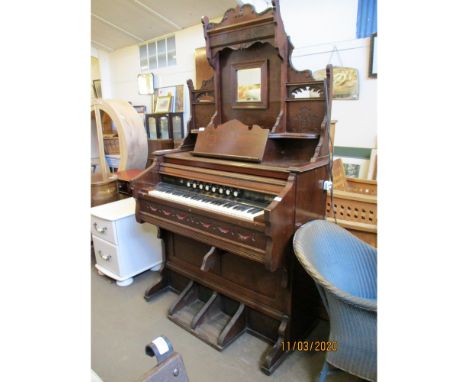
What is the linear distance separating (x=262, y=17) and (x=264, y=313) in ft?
5.80

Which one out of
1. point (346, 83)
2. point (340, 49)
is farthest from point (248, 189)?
point (340, 49)

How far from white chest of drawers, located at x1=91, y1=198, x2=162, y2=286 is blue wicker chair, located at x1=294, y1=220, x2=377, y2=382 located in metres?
1.60

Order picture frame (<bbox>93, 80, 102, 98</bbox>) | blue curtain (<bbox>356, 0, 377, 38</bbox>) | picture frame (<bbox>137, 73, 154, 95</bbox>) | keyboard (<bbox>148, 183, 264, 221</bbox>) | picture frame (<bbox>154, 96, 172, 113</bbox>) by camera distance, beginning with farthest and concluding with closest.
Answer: picture frame (<bbox>93, 80, 102, 98</bbox>) → picture frame (<bbox>137, 73, 154, 95</bbox>) → picture frame (<bbox>154, 96, 172, 113</bbox>) → blue curtain (<bbox>356, 0, 377, 38</bbox>) → keyboard (<bbox>148, 183, 264, 221</bbox>)

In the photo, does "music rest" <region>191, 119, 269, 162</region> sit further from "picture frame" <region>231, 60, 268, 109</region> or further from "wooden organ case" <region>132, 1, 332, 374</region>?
"picture frame" <region>231, 60, 268, 109</region>

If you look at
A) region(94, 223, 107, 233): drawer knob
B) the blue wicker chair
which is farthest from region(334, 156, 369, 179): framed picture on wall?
region(94, 223, 107, 233): drawer knob

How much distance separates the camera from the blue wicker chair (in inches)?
49.7

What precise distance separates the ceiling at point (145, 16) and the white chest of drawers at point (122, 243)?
9.12 ft

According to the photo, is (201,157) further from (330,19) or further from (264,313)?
(330,19)

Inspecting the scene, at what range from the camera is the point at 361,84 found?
10.9 ft

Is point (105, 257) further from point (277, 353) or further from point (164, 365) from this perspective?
point (164, 365)

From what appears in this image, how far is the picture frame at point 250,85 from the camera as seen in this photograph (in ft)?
6.68

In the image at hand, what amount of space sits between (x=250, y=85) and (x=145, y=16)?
3.24 meters
